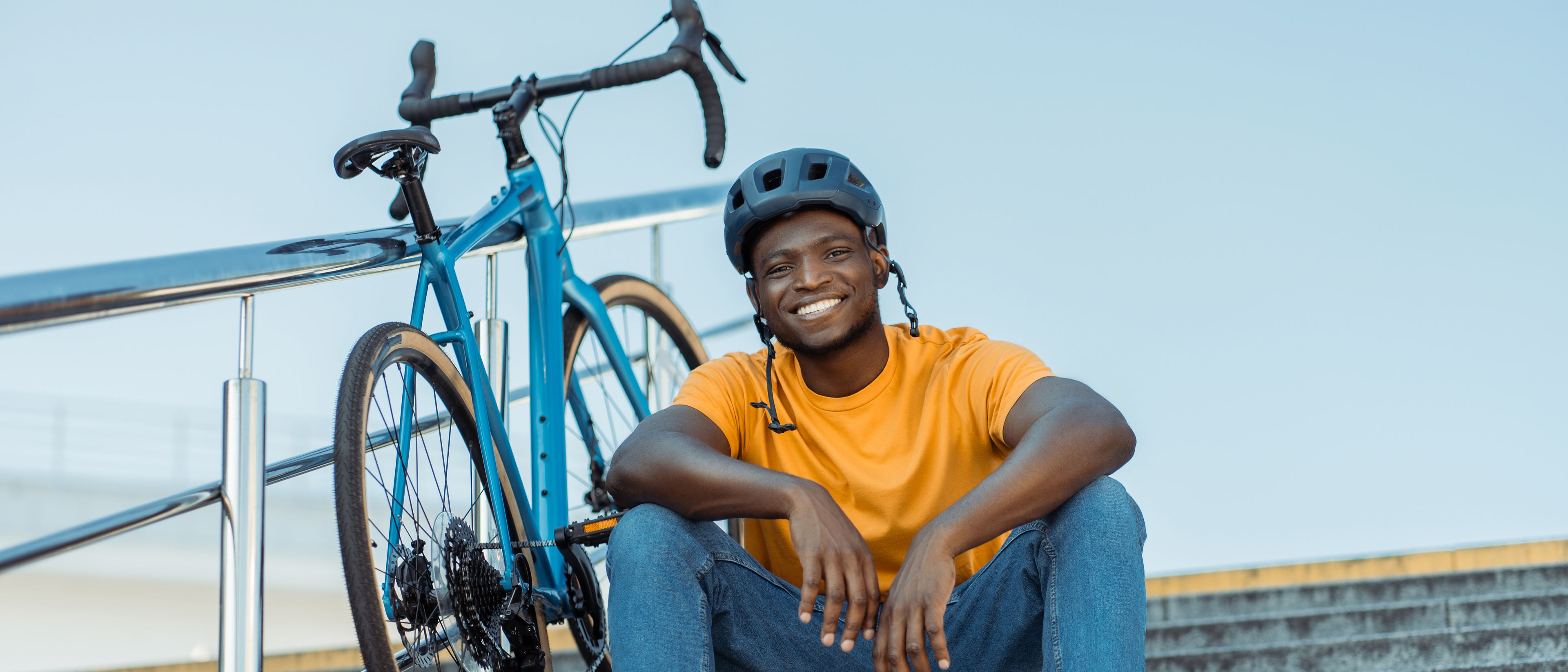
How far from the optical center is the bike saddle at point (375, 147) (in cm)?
165

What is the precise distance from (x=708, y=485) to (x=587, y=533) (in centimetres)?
39

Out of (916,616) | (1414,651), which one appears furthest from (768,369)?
(1414,651)

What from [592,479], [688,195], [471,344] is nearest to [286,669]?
[592,479]

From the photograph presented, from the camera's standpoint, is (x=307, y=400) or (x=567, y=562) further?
(x=307, y=400)

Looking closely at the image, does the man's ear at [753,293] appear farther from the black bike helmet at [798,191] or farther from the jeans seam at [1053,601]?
the jeans seam at [1053,601]

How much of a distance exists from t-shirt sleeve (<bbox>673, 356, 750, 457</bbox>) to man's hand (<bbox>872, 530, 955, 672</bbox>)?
1.45ft

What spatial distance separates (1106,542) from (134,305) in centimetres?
107

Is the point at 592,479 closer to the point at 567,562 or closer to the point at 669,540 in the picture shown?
the point at 567,562

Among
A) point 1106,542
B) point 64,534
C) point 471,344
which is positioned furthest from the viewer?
point 471,344

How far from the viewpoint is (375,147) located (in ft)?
5.45

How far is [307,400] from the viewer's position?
2.15 metres

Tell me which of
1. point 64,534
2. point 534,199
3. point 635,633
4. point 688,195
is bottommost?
point 635,633

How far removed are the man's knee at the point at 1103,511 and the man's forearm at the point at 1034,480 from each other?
1 centimetres

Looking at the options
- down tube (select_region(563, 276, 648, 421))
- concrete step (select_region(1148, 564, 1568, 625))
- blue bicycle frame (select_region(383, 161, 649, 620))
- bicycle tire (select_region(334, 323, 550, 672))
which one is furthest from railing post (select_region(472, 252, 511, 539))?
concrete step (select_region(1148, 564, 1568, 625))
